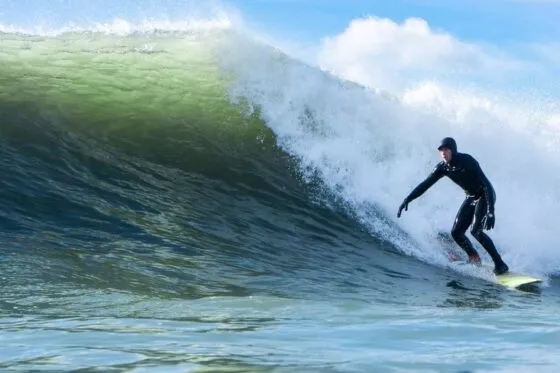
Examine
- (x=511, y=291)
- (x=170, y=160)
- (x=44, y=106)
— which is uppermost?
(x=44, y=106)

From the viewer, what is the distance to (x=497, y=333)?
15.6ft

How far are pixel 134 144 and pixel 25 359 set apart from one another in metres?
7.91

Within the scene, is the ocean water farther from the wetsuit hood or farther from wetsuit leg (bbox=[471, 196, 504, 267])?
the wetsuit hood

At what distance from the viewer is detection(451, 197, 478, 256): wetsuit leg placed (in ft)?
31.0

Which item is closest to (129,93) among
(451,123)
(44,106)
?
(44,106)

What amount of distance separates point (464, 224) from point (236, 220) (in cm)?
264

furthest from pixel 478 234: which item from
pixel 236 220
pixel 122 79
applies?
pixel 122 79

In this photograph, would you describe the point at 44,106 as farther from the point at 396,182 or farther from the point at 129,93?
the point at 396,182

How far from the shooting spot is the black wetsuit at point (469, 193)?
9.20 metres

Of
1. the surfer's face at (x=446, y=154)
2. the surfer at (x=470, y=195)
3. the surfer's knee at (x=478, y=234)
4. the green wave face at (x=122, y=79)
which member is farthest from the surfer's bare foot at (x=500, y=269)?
the green wave face at (x=122, y=79)

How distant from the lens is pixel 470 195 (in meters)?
9.45

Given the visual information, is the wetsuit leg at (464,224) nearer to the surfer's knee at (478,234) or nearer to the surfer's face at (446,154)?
the surfer's knee at (478,234)

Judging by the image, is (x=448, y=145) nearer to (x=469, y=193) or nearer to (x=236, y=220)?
(x=469, y=193)

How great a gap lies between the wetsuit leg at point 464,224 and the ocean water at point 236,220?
1.01 ft
